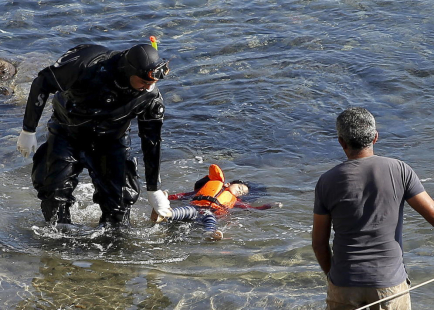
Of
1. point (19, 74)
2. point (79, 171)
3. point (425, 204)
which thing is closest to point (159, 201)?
point (79, 171)

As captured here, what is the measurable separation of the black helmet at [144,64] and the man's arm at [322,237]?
1.94 m

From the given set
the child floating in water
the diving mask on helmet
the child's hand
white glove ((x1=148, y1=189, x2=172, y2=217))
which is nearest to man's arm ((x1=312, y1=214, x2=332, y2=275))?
the diving mask on helmet

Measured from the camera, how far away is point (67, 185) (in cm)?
559

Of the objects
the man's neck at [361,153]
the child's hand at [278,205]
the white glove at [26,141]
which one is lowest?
the child's hand at [278,205]

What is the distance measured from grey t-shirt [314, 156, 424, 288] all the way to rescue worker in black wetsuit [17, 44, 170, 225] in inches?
80.2

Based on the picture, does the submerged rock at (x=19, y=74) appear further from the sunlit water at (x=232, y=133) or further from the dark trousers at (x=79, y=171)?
the dark trousers at (x=79, y=171)

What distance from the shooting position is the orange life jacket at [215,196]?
6.93m

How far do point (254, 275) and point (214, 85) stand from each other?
18.7 ft

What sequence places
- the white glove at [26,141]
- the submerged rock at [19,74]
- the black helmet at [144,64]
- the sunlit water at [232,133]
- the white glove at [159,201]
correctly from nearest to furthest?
the black helmet at [144,64], the sunlit water at [232,133], the white glove at [26,141], the white glove at [159,201], the submerged rock at [19,74]

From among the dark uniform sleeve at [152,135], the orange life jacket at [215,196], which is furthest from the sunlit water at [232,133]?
the dark uniform sleeve at [152,135]

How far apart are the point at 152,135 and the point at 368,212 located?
8.31 ft

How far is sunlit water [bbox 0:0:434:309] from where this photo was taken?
5.10 meters

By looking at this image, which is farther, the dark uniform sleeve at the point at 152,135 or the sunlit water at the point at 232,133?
the dark uniform sleeve at the point at 152,135

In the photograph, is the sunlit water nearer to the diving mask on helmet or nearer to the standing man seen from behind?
the standing man seen from behind
